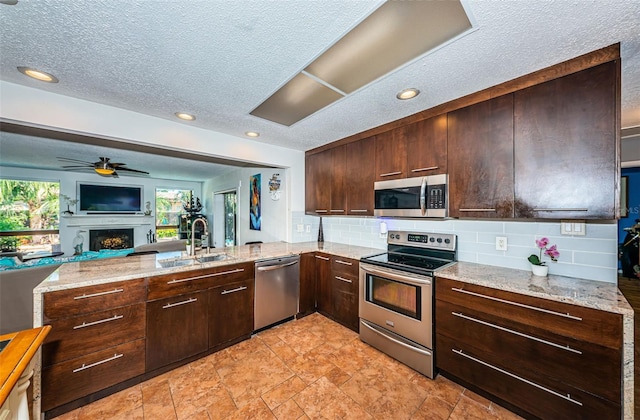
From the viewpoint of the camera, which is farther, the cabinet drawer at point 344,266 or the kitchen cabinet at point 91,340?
the cabinet drawer at point 344,266

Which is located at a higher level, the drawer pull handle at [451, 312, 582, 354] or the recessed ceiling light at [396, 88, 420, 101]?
the recessed ceiling light at [396, 88, 420, 101]

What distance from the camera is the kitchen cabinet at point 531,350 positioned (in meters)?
1.29

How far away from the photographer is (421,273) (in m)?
1.99

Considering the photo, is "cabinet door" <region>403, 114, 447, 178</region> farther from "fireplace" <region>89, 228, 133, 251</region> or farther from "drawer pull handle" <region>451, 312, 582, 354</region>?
"fireplace" <region>89, 228, 133, 251</region>

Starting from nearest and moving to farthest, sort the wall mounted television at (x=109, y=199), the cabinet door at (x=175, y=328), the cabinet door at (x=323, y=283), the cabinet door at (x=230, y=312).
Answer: the cabinet door at (x=175, y=328) < the cabinet door at (x=230, y=312) < the cabinet door at (x=323, y=283) < the wall mounted television at (x=109, y=199)

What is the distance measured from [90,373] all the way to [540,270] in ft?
11.1

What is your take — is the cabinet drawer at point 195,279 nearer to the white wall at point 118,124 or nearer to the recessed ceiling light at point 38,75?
the white wall at point 118,124

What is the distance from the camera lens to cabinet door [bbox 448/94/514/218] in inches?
69.4

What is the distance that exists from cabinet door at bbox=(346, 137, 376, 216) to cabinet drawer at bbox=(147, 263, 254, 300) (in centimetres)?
140

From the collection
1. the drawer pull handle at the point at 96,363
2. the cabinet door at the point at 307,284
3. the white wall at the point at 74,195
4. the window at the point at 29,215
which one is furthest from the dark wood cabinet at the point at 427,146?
the window at the point at 29,215

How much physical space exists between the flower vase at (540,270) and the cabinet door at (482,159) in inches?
18.9

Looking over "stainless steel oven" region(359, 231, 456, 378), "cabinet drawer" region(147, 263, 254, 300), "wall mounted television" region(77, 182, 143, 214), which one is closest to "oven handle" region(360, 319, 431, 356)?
"stainless steel oven" region(359, 231, 456, 378)

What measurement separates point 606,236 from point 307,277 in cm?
267

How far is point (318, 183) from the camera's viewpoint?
3.45 metres
